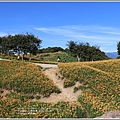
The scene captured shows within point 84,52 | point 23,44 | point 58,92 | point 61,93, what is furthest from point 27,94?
point 84,52

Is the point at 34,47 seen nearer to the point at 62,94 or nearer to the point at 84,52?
the point at 84,52

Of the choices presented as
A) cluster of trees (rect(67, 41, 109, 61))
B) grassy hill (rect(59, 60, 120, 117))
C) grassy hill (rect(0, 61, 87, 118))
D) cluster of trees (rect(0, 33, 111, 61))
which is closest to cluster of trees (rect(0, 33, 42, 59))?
cluster of trees (rect(0, 33, 111, 61))

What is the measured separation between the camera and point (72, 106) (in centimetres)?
1281

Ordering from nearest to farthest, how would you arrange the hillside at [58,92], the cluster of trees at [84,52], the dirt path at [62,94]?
the hillside at [58,92]
the dirt path at [62,94]
the cluster of trees at [84,52]

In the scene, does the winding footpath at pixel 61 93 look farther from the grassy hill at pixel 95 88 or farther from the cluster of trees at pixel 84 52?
the cluster of trees at pixel 84 52

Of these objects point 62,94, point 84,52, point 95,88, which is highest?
point 84,52

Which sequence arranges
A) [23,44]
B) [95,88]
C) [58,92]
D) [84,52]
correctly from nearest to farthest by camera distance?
1. [95,88]
2. [58,92]
3. [23,44]
4. [84,52]

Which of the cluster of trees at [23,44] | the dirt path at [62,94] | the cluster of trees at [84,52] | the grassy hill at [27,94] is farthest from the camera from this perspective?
the cluster of trees at [84,52]

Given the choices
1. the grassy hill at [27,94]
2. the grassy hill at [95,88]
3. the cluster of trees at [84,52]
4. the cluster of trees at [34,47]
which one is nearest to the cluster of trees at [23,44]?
the cluster of trees at [34,47]

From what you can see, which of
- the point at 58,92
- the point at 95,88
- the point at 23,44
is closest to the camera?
the point at 95,88

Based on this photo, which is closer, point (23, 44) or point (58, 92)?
point (58, 92)

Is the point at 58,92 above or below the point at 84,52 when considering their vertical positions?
below

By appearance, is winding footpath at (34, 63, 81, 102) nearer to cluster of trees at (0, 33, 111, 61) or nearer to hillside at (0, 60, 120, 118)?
hillside at (0, 60, 120, 118)

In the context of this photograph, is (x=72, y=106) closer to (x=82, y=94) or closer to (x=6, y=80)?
(x=82, y=94)
